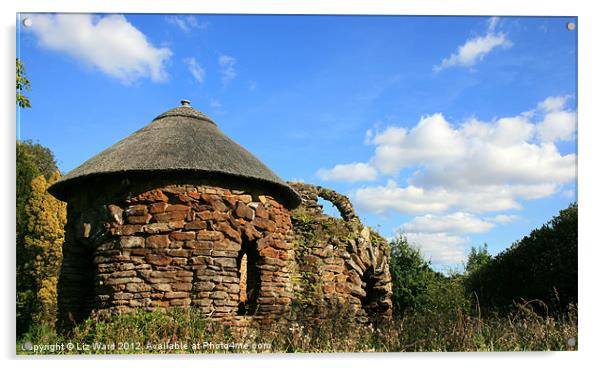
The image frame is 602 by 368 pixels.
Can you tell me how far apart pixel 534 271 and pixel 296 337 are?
21.7ft

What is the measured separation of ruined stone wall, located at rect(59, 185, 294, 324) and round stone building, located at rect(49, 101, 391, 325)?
0.04 feet

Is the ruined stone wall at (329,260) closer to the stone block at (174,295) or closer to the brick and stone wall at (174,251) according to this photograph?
the brick and stone wall at (174,251)

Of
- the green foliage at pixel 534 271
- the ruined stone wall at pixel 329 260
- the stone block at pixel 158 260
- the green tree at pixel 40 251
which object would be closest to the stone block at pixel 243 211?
the stone block at pixel 158 260

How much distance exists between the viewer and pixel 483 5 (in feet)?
18.8

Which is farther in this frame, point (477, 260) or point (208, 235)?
point (477, 260)

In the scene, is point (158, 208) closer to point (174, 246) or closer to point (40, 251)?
point (174, 246)

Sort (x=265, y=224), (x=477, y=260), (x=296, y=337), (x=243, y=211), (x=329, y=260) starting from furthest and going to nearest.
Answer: (x=477, y=260)
(x=329, y=260)
(x=265, y=224)
(x=243, y=211)
(x=296, y=337)

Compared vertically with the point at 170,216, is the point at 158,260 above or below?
below

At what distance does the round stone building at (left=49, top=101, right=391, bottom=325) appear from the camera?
21.8 feet

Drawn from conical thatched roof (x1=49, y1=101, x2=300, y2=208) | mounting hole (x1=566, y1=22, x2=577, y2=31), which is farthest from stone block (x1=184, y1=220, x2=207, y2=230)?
mounting hole (x1=566, y1=22, x2=577, y2=31)

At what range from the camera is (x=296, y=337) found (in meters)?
5.61

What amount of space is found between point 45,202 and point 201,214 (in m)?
3.25

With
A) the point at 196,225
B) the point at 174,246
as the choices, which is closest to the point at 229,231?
the point at 196,225

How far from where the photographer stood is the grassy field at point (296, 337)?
5.46 meters
